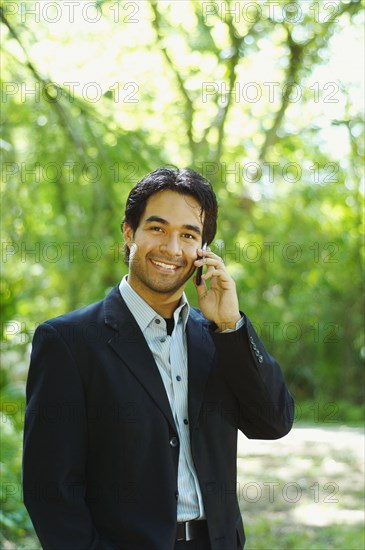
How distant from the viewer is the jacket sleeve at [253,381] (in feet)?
7.32

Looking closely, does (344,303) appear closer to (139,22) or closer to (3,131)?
(139,22)

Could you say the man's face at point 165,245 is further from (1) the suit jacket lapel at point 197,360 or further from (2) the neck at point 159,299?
(1) the suit jacket lapel at point 197,360

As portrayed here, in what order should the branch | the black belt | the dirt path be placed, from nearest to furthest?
the black belt
the dirt path
the branch

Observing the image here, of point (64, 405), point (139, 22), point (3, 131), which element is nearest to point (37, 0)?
point (3, 131)

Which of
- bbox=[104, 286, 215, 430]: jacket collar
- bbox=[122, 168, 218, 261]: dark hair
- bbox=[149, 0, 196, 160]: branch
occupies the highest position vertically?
bbox=[149, 0, 196, 160]: branch

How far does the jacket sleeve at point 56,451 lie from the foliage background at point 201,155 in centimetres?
294

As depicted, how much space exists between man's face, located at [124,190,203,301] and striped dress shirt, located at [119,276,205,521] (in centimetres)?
5

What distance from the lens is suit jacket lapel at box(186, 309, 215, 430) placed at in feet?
7.20

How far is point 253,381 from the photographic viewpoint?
2.24 meters

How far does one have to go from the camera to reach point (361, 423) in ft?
38.0

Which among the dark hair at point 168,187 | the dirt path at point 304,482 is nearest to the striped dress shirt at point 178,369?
the dark hair at point 168,187

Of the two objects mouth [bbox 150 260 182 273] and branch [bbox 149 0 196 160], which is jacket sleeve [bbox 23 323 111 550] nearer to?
mouth [bbox 150 260 182 273]

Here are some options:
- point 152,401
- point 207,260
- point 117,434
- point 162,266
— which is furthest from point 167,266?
point 117,434

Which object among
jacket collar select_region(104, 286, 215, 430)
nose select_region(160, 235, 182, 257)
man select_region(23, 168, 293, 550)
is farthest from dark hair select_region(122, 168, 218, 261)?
jacket collar select_region(104, 286, 215, 430)
